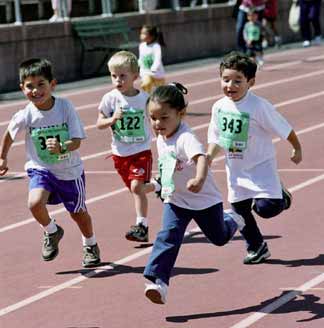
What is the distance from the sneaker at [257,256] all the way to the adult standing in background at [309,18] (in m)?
23.6

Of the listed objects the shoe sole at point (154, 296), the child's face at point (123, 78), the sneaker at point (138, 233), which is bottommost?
the sneaker at point (138, 233)

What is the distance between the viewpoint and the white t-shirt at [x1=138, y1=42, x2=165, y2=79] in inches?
694

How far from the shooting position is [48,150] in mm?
9344

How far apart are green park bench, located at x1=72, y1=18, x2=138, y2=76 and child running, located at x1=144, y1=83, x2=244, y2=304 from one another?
680 inches

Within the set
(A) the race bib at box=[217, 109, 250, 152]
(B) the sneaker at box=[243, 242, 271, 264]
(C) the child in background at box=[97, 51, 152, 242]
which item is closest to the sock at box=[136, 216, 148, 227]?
(C) the child in background at box=[97, 51, 152, 242]

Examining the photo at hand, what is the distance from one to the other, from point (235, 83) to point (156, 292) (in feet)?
6.55

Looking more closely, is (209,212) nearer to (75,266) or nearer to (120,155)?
(75,266)

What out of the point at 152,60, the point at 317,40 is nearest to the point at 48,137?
the point at 152,60

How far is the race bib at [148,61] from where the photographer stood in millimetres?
17734

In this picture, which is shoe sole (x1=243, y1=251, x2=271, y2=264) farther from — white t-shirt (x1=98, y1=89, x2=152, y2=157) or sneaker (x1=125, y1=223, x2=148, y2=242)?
white t-shirt (x1=98, y1=89, x2=152, y2=157)

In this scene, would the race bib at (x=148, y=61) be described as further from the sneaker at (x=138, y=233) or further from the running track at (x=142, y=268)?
the sneaker at (x=138, y=233)

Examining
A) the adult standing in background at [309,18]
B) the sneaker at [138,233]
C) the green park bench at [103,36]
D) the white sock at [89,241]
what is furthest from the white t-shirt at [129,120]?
the adult standing in background at [309,18]

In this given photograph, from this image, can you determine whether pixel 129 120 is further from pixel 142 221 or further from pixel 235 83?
pixel 235 83

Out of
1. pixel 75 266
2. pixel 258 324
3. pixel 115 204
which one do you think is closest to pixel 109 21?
pixel 115 204
